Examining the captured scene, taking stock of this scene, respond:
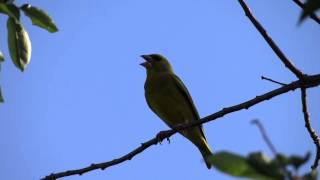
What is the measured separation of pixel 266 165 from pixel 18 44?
5.40 feet

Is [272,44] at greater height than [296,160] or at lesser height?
greater

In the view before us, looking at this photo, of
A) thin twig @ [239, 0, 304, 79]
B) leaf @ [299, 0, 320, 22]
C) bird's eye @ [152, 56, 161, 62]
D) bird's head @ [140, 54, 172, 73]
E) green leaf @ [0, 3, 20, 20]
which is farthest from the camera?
bird's eye @ [152, 56, 161, 62]

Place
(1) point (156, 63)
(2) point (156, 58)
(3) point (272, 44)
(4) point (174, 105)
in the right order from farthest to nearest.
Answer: (2) point (156, 58)
(1) point (156, 63)
(4) point (174, 105)
(3) point (272, 44)

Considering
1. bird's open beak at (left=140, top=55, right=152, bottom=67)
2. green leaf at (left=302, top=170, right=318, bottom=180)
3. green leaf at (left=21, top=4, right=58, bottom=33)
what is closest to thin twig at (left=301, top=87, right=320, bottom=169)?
green leaf at (left=21, top=4, right=58, bottom=33)

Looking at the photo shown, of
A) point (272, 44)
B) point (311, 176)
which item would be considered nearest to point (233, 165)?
point (311, 176)

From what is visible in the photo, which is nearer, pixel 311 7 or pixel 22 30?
pixel 311 7

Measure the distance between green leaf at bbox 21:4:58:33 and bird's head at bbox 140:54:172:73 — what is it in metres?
5.35

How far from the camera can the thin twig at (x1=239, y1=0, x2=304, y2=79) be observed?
326 cm

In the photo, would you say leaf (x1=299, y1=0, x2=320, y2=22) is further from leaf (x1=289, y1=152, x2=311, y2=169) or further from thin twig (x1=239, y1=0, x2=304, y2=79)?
thin twig (x1=239, y1=0, x2=304, y2=79)

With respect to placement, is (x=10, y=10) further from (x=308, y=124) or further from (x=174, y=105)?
(x=174, y=105)

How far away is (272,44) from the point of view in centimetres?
326

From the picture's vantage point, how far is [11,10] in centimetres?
214

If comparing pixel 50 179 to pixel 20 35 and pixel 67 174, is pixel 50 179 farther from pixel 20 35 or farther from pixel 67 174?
pixel 20 35

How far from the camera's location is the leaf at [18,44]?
2.22m
